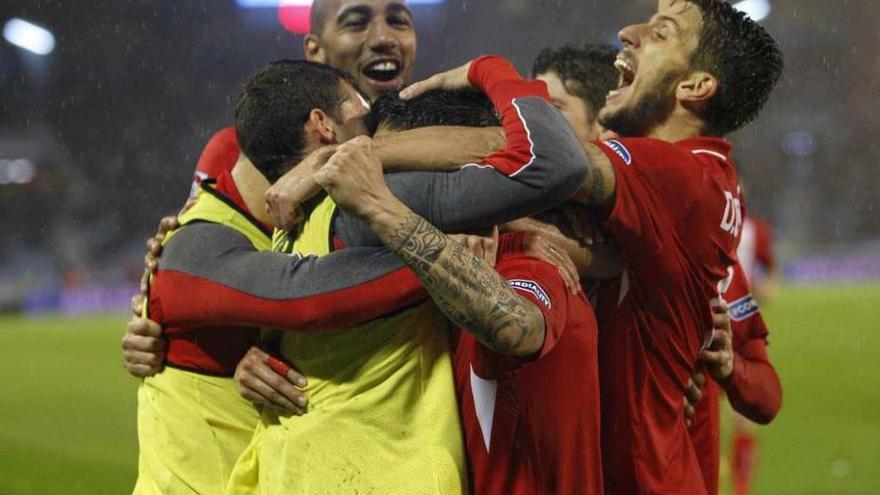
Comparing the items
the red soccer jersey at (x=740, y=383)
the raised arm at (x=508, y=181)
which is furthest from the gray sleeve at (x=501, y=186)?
the red soccer jersey at (x=740, y=383)

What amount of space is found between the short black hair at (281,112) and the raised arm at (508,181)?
0.45m

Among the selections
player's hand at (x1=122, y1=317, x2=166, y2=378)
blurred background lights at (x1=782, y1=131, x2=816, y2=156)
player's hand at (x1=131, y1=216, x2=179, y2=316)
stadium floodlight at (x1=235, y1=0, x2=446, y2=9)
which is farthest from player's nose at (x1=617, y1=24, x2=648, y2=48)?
blurred background lights at (x1=782, y1=131, x2=816, y2=156)

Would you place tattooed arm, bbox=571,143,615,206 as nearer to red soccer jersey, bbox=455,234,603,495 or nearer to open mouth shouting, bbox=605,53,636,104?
red soccer jersey, bbox=455,234,603,495

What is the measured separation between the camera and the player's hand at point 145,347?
10.4ft

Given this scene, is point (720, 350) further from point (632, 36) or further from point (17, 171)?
point (17, 171)

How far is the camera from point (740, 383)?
372 centimetres

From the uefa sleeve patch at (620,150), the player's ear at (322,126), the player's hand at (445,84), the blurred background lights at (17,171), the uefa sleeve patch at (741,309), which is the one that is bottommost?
the uefa sleeve patch at (741,309)

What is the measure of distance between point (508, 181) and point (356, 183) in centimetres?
31

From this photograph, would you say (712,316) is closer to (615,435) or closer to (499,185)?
(615,435)

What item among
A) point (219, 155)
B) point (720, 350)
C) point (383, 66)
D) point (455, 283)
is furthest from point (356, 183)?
point (219, 155)

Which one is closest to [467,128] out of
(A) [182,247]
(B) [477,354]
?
(B) [477,354]

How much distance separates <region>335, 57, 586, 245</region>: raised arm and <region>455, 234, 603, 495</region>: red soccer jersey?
0.63ft

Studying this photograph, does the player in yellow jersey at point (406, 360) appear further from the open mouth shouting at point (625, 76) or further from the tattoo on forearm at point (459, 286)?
the open mouth shouting at point (625, 76)

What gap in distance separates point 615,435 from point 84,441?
922 cm
